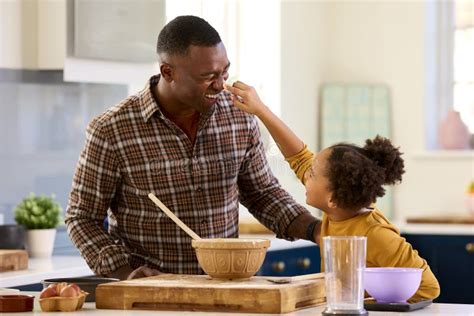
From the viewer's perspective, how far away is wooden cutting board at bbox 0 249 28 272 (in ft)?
12.2

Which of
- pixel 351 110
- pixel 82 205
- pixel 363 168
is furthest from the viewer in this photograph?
pixel 351 110

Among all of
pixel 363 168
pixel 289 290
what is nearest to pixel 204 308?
pixel 289 290

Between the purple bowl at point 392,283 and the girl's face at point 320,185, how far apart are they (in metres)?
0.38

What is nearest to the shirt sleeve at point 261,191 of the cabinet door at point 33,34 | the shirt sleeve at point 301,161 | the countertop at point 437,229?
the shirt sleeve at point 301,161

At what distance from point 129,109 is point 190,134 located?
184 millimetres

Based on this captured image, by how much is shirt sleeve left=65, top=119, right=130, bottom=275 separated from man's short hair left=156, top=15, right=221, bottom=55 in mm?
290

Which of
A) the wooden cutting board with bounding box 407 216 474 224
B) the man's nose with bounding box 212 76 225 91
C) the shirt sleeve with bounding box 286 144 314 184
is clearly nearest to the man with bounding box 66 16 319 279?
the man's nose with bounding box 212 76 225 91

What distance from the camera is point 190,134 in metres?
3.18

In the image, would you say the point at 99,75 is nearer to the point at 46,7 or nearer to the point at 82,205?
the point at 46,7

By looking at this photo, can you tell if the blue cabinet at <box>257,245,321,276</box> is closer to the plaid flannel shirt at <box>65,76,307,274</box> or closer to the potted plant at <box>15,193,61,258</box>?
the potted plant at <box>15,193,61,258</box>

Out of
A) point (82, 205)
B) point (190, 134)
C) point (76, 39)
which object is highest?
point (76, 39)

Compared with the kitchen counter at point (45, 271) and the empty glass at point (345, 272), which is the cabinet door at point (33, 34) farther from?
the empty glass at point (345, 272)

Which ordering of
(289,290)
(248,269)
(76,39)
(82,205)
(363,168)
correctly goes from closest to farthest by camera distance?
1. (289,290)
2. (248,269)
3. (363,168)
4. (82,205)
5. (76,39)

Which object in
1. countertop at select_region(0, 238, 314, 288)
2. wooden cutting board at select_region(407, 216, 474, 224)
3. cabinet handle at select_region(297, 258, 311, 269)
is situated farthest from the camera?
wooden cutting board at select_region(407, 216, 474, 224)
